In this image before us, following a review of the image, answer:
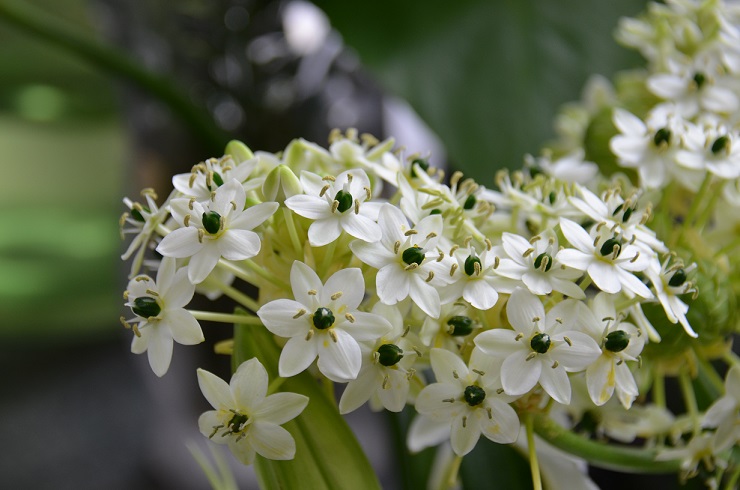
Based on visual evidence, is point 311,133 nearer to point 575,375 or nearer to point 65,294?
point 65,294

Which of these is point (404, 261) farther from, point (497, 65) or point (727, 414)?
point (497, 65)

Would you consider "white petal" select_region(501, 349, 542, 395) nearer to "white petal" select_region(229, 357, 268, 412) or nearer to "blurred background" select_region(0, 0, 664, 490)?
"white petal" select_region(229, 357, 268, 412)

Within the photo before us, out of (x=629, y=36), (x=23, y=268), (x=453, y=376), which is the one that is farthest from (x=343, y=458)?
(x=23, y=268)

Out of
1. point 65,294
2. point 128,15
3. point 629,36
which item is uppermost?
point 128,15

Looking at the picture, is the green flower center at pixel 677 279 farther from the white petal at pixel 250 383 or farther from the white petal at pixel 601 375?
the white petal at pixel 250 383

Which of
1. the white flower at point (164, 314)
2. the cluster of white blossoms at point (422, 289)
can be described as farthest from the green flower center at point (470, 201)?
the white flower at point (164, 314)
